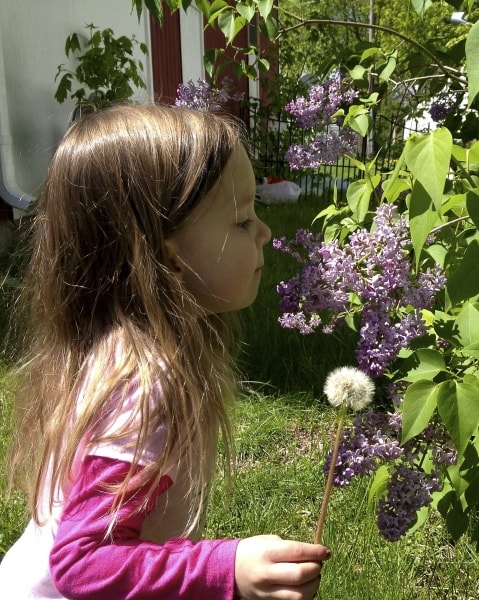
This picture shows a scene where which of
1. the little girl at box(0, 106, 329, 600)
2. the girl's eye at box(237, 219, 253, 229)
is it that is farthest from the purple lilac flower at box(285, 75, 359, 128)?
the girl's eye at box(237, 219, 253, 229)

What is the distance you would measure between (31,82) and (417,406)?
5.34 m

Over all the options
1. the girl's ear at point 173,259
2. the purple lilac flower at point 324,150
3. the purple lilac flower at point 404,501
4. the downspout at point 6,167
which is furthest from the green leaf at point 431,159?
the downspout at point 6,167

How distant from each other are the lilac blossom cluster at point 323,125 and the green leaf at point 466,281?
0.68 metres

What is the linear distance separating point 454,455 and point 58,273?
82cm

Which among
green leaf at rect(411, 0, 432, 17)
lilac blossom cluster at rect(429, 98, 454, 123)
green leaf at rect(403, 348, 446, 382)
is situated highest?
green leaf at rect(411, 0, 432, 17)

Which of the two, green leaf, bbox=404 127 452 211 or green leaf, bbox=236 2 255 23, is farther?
green leaf, bbox=236 2 255 23

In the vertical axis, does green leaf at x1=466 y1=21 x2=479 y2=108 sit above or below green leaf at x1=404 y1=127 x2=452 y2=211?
above

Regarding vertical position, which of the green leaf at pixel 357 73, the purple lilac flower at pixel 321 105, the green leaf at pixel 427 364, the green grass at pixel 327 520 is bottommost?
the green grass at pixel 327 520

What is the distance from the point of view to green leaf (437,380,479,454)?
1.15 meters

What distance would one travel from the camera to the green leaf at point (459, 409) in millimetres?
1150

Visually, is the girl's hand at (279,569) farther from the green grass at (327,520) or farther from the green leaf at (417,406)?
the green grass at (327,520)

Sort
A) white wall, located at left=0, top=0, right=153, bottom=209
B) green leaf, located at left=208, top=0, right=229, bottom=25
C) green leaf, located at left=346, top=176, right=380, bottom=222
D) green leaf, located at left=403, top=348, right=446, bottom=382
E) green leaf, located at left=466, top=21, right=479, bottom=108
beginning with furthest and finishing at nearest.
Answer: white wall, located at left=0, top=0, right=153, bottom=209, green leaf, located at left=208, top=0, right=229, bottom=25, green leaf, located at left=346, top=176, right=380, bottom=222, green leaf, located at left=403, top=348, right=446, bottom=382, green leaf, located at left=466, top=21, right=479, bottom=108

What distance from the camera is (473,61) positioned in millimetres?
1149

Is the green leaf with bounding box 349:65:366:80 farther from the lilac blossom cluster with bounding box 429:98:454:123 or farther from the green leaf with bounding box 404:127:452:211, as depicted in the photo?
the green leaf with bounding box 404:127:452:211
